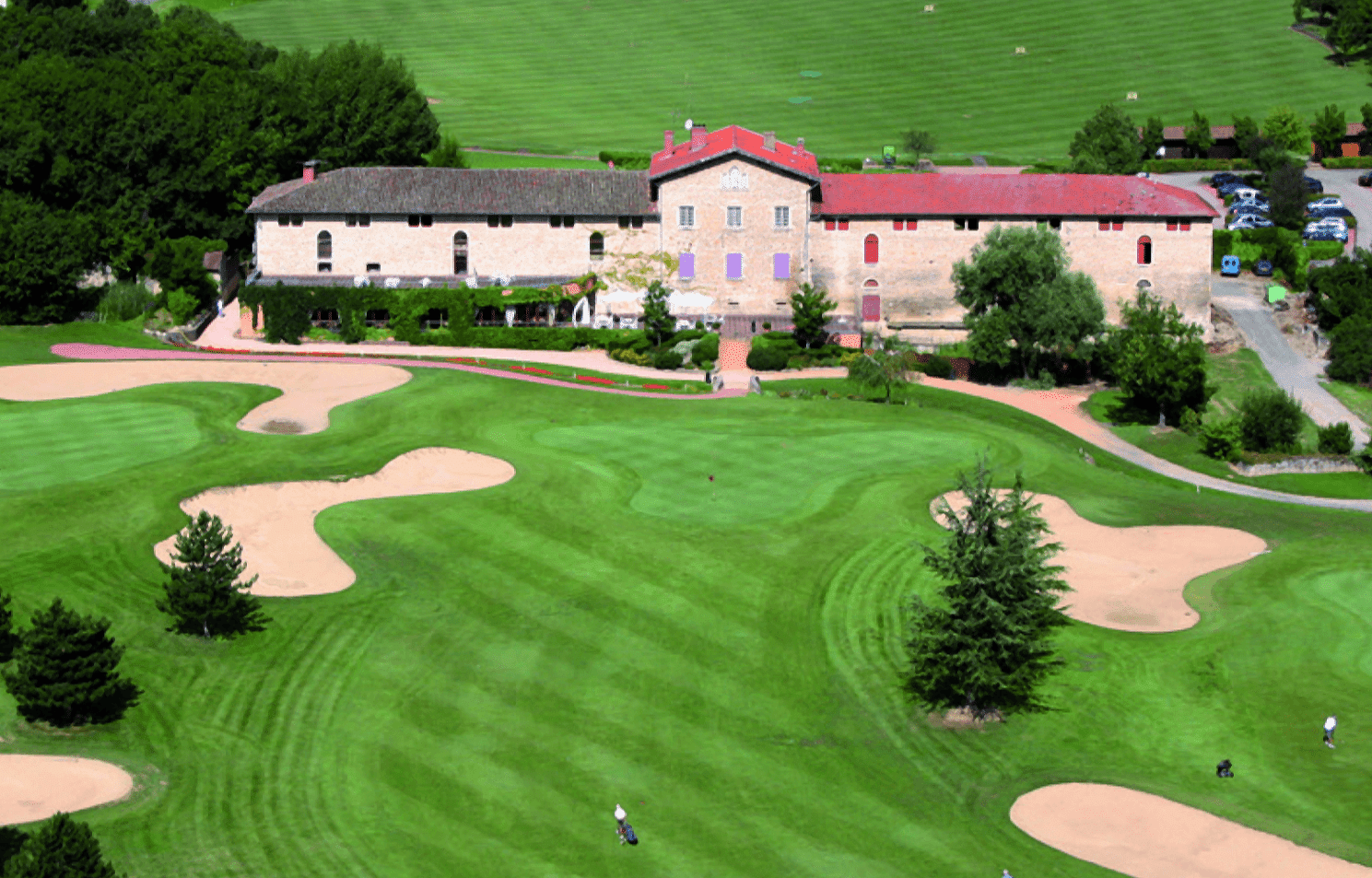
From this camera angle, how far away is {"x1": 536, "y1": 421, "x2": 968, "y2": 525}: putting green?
68688 mm

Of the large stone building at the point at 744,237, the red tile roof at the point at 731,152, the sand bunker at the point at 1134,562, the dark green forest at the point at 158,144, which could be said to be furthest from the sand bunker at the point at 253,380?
the sand bunker at the point at 1134,562

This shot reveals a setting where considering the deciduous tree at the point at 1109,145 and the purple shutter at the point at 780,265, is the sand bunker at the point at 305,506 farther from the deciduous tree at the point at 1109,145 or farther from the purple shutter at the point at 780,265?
the deciduous tree at the point at 1109,145

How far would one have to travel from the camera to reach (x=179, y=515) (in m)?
63.5

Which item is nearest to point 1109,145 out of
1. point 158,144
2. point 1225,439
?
point 1225,439

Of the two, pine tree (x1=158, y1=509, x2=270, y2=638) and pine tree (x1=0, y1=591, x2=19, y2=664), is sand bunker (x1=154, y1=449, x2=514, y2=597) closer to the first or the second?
pine tree (x1=158, y1=509, x2=270, y2=638)

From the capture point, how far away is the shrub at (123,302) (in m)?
103

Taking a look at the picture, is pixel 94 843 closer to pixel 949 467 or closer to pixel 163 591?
pixel 163 591

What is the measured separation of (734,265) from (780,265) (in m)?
2.92

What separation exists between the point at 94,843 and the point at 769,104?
463 feet

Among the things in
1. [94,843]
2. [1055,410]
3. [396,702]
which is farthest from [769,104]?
[94,843]

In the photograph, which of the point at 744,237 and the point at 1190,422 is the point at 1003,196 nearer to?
the point at 744,237

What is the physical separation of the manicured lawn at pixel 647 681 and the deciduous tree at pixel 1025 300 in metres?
20.2

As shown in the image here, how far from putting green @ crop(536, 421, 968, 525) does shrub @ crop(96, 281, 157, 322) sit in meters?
37.2

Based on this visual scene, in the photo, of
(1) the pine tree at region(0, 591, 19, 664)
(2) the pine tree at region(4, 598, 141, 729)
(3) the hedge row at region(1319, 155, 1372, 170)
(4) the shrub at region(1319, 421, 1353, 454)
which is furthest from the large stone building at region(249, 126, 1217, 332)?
(2) the pine tree at region(4, 598, 141, 729)
